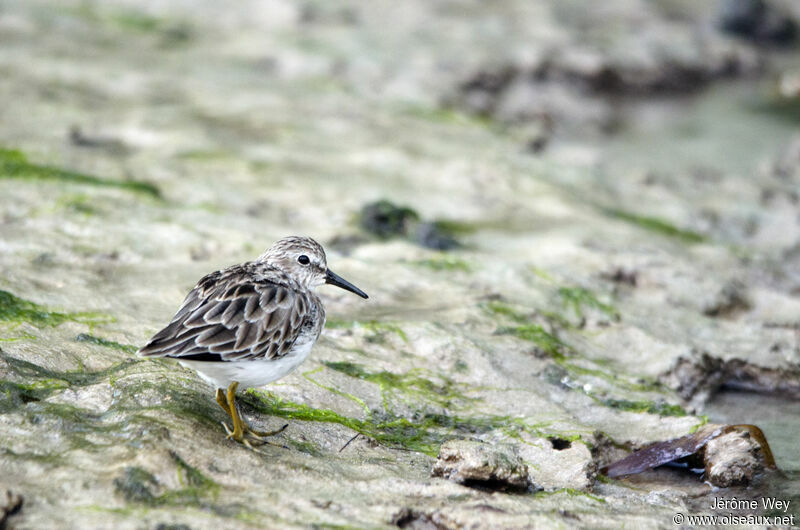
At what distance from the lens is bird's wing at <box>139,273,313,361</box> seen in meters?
4.48

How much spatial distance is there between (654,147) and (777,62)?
3874 mm

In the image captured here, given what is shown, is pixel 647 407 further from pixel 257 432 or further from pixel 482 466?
pixel 257 432

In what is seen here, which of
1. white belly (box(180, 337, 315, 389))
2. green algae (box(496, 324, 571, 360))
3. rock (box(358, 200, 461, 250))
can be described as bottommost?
green algae (box(496, 324, 571, 360))

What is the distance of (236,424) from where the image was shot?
455 cm

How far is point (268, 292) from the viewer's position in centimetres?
495

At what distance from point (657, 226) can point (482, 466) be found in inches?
206

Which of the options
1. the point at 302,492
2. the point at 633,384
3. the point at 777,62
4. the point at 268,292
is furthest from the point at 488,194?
the point at 777,62

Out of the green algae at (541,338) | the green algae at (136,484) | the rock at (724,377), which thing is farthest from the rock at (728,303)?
the green algae at (136,484)

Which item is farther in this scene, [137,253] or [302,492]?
[137,253]

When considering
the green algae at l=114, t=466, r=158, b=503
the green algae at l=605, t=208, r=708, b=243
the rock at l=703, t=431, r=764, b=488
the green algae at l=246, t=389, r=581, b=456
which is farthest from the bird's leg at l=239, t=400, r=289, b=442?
the green algae at l=605, t=208, r=708, b=243

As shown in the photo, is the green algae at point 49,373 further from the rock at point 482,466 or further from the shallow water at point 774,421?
the shallow water at point 774,421

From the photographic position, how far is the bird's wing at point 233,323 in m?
4.48

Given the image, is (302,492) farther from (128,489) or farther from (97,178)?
(97,178)

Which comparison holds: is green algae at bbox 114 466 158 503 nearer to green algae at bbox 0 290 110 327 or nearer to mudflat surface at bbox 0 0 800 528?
mudflat surface at bbox 0 0 800 528
